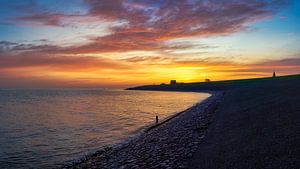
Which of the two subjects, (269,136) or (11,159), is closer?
(269,136)

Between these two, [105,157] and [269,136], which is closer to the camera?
[269,136]

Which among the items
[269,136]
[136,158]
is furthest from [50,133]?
[269,136]

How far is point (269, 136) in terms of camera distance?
1123 cm

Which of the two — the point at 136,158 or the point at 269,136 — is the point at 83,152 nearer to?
the point at 136,158

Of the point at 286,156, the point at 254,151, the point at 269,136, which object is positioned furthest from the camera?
the point at 269,136

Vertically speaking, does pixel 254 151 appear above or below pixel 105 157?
above

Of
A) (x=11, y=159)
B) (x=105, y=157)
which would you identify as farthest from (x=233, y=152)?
(x=11, y=159)

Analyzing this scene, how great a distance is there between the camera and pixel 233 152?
10211 mm

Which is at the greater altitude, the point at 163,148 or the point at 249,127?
the point at 249,127

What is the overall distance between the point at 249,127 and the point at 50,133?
20.9m

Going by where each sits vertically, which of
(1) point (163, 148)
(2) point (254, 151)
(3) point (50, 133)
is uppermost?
(2) point (254, 151)

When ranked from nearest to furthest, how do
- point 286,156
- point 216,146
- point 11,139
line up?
point 286,156
point 216,146
point 11,139

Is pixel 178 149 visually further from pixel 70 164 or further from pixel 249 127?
pixel 70 164

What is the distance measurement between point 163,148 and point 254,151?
562 centimetres
